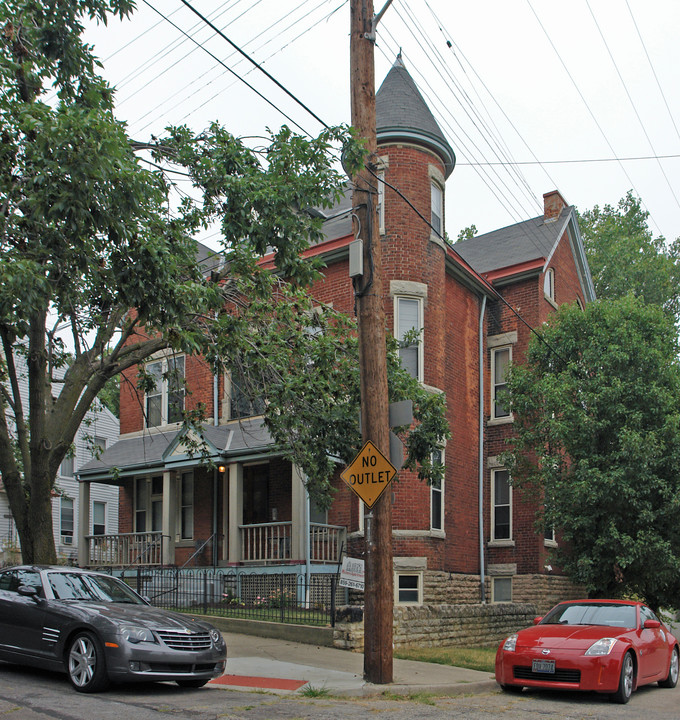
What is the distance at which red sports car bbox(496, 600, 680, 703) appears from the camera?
985 centimetres

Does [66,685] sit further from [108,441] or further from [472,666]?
[108,441]

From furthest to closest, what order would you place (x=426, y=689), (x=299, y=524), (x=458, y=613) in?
(x=299, y=524), (x=458, y=613), (x=426, y=689)

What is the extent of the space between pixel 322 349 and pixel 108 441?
26.5m

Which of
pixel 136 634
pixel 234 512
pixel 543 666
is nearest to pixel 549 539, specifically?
pixel 234 512

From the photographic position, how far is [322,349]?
13141 millimetres

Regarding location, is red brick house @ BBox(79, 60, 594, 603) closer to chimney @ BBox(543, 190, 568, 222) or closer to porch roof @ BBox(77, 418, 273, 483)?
porch roof @ BBox(77, 418, 273, 483)

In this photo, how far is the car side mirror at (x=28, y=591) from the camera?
9699mm

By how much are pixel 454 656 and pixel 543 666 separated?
4.03m

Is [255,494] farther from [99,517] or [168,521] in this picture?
[99,517]

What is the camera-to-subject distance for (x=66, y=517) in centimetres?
3506

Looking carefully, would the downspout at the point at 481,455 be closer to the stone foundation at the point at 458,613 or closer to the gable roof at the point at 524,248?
the stone foundation at the point at 458,613

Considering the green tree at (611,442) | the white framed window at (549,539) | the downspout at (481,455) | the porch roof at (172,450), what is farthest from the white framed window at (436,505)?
the white framed window at (549,539)

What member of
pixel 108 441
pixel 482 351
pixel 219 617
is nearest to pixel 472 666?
pixel 219 617

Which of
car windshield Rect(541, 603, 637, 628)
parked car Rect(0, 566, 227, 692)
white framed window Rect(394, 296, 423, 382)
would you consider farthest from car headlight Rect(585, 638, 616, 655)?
white framed window Rect(394, 296, 423, 382)
